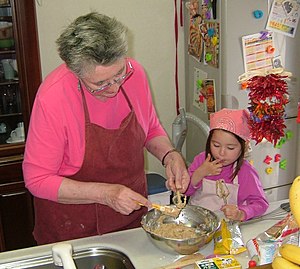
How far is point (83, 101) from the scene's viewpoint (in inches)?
59.4

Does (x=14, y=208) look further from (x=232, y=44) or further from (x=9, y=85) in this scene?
(x=232, y=44)

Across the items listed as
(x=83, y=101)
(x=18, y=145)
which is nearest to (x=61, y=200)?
(x=83, y=101)

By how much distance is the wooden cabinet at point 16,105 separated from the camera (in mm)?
2428

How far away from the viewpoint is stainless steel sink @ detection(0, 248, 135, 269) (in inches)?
52.8

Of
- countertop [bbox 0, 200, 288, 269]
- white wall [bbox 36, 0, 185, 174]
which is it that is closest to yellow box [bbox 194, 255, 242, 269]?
countertop [bbox 0, 200, 288, 269]

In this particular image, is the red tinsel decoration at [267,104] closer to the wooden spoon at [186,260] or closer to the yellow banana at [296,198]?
the wooden spoon at [186,260]

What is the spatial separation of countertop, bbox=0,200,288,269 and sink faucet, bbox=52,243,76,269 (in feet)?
0.47

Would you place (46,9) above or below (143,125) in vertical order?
above

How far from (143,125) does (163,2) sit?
1.48 m

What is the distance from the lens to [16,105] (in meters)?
2.65

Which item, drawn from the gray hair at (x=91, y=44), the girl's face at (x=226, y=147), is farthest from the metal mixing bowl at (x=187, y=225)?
the gray hair at (x=91, y=44)

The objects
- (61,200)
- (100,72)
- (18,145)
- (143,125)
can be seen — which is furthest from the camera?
(18,145)

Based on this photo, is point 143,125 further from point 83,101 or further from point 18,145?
point 18,145

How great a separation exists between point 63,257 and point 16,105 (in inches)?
64.3
